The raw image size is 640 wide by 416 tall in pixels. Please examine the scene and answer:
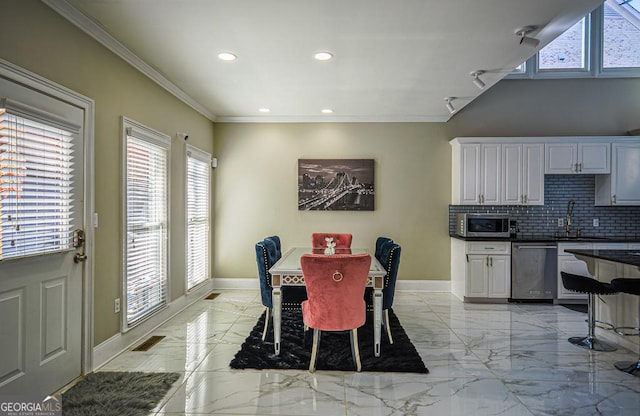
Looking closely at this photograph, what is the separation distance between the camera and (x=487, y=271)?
4945 millimetres

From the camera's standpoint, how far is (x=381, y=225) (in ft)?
18.4

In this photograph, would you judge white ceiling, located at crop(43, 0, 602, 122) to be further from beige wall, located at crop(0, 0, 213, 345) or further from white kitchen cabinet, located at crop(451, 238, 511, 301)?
white kitchen cabinet, located at crop(451, 238, 511, 301)

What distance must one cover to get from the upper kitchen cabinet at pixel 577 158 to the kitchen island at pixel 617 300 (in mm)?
1886

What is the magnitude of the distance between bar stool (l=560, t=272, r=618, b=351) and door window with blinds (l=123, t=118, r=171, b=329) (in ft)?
13.5

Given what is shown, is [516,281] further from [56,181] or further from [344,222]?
[56,181]

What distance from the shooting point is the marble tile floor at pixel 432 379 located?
234cm

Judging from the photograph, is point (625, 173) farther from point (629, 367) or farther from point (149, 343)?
point (149, 343)

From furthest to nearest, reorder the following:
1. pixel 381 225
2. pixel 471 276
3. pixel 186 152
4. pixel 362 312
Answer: pixel 381 225 < pixel 471 276 < pixel 186 152 < pixel 362 312

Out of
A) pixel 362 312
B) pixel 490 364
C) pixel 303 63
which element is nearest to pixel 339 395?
pixel 362 312

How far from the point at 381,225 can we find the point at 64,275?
4150mm

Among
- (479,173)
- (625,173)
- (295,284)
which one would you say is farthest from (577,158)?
(295,284)

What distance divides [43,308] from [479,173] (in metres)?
5.11

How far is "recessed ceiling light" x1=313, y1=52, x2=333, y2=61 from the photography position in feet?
10.7

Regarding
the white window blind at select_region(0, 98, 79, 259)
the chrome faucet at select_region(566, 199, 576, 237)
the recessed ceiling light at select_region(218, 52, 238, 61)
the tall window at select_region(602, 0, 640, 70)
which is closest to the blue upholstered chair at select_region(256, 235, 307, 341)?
the white window blind at select_region(0, 98, 79, 259)
